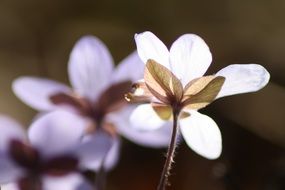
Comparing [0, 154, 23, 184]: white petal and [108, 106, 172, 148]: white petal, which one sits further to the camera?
[108, 106, 172, 148]: white petal

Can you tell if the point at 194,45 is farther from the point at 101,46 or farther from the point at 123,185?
the point at 123,185

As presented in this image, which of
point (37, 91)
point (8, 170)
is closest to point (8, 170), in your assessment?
point (8, 170)

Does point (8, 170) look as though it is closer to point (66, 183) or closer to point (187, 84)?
point (66, 183)

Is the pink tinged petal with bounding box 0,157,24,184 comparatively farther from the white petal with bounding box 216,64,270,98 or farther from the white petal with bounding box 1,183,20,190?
the white petal with bounding box 216,64,270,98

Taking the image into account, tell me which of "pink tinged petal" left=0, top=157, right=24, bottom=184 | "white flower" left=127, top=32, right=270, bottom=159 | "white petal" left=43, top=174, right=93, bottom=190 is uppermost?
"white flower" left=127, top=32, right=270, bottom=159

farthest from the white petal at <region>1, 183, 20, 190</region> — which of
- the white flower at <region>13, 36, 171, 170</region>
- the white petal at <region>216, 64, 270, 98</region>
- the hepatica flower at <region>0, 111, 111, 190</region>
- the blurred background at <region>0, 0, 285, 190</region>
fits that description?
the blurred background at <region>0, 0, 285, 190</region>

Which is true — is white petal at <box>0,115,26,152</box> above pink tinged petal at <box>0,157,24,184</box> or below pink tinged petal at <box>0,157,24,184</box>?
above

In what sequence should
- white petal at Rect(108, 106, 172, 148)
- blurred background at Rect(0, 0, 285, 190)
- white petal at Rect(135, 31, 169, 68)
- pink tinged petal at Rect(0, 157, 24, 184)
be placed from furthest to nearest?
blurred background at Rect(0, 0, 285, 190) → white petal at Rect(108, 106, 172, 148) → pink tinged petal at Rect(0, 157, 24, 184) → white petal at Rect(135, 31, 169, 68)
